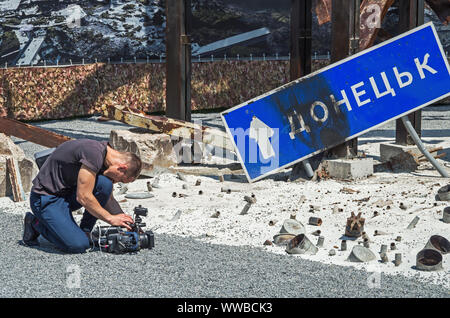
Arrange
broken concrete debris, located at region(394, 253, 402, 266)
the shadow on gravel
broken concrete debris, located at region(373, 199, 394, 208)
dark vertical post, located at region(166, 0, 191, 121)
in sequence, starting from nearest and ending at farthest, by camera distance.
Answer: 1. broken concrete debris, located at region(394, 253, 402, 266)
2. the shadow on gravel
3. broken concrete debris, located at region(373, 199, 394, 208)
4. dark vertical post, located at region(166, 0, 191, 121)

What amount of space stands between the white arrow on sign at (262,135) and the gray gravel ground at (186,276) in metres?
2.64

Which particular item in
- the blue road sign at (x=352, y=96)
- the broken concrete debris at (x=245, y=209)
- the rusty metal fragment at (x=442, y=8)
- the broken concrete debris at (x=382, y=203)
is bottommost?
the broken concrete debris at (x=245, y=209)

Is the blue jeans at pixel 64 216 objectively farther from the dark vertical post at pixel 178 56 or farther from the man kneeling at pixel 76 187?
the dark vertical post at pixel 178 56

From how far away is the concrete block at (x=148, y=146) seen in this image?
10125 millimetres

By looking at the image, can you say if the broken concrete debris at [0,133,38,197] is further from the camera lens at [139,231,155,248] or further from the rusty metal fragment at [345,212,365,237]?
the rusty metal fragment at [345,212,365,237]

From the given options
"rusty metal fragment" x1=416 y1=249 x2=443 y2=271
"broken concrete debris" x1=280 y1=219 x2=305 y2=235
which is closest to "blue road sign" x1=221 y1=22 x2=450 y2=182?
"broken concrete debris" x1=280 y1=219 x2=305 y2=235

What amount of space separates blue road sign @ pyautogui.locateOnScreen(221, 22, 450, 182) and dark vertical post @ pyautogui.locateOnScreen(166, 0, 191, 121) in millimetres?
2759

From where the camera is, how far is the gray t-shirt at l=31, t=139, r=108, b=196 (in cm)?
594

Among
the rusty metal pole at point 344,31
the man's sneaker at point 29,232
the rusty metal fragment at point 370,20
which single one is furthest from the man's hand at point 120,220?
the rusty metal fragment at point 370,20

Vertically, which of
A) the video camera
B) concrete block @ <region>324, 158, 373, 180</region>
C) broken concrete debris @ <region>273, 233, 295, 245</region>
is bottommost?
broken concrete debris @ <region>273, 233, 295, 245</region>

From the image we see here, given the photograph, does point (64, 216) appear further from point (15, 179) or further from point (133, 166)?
point (15, 179)

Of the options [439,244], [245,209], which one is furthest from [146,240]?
[439,244]

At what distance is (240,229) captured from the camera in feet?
23.8

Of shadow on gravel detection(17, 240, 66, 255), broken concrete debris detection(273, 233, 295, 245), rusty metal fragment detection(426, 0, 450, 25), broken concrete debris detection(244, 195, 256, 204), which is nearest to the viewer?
shadow on gravel detection(17, 240, 66, 255)
